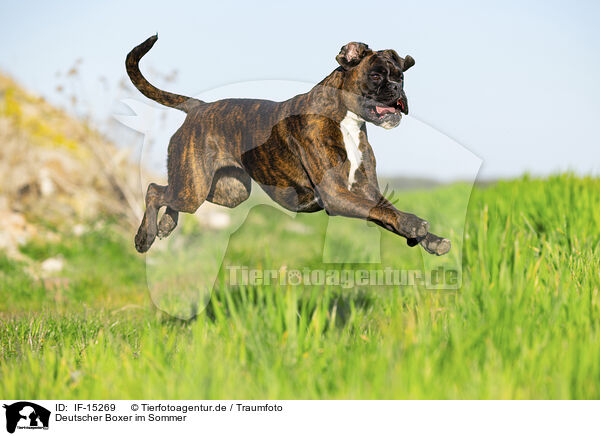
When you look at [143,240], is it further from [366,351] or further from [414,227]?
[414,227]

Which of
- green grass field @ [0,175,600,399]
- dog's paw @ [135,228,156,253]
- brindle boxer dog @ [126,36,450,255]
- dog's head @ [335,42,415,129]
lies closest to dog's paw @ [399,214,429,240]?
brindle boxer dog @ [126,36,450,255]

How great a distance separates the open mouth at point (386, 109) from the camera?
7.86 feet

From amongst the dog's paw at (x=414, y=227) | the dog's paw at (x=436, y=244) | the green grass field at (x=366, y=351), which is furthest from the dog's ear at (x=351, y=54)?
the green grass field at (x=366, y=351)

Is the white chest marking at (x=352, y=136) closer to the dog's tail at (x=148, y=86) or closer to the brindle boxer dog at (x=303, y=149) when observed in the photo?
the brindle boxer dog at (x=303, y=149)

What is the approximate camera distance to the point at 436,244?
7.88 ft

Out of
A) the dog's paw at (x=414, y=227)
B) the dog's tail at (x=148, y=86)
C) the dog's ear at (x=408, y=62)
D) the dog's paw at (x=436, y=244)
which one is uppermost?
the dog's tail at (x=148, y=86)

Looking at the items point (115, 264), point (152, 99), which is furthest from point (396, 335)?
point (115, 264)

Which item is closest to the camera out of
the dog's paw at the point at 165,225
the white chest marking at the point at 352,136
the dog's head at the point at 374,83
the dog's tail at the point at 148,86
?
the dog's head at the point at 374,83

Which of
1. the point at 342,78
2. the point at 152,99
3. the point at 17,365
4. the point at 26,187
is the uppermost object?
the point at 26,187

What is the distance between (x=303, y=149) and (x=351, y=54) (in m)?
0.48

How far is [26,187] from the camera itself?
38.2 feet

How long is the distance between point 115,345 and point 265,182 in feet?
5.07

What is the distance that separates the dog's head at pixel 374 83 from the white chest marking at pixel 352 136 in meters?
0.05

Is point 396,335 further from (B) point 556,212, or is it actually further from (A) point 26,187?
(A) point 26,187
